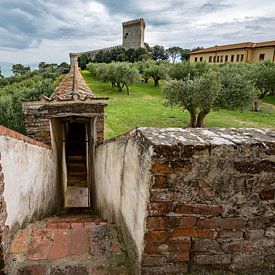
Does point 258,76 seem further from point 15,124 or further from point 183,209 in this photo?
point 183,209

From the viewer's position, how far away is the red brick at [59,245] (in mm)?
2422

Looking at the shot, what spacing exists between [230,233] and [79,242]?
1.52 m

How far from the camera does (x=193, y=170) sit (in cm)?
179

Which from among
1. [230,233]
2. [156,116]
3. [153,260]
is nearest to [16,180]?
[153,260]

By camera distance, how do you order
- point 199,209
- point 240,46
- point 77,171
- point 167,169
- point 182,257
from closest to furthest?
1. point 167,169
2. point 199,209
3. point 182,257
4. point 77,171
5. point 240,46

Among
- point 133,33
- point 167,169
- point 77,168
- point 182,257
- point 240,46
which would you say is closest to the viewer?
point 167,169

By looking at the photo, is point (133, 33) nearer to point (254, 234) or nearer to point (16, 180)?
point (16, 180)

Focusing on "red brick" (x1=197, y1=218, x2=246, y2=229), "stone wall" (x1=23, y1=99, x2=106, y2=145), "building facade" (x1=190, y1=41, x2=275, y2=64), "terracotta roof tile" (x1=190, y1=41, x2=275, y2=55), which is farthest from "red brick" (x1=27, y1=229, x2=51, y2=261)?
"terracotta roof tile" (x1=190, y1=41, x2=275, y2=55)

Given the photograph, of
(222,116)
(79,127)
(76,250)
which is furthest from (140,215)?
(222,116)

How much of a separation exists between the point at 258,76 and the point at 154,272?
26.9 metres

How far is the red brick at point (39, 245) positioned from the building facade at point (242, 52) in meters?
48.6

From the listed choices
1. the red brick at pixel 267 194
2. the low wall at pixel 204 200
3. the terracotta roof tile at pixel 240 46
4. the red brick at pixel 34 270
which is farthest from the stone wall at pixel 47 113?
the terracotta roof tile at pixel 240 46

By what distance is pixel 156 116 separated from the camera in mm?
20922

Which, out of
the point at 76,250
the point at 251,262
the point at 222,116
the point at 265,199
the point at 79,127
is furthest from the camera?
the point at 222,116
